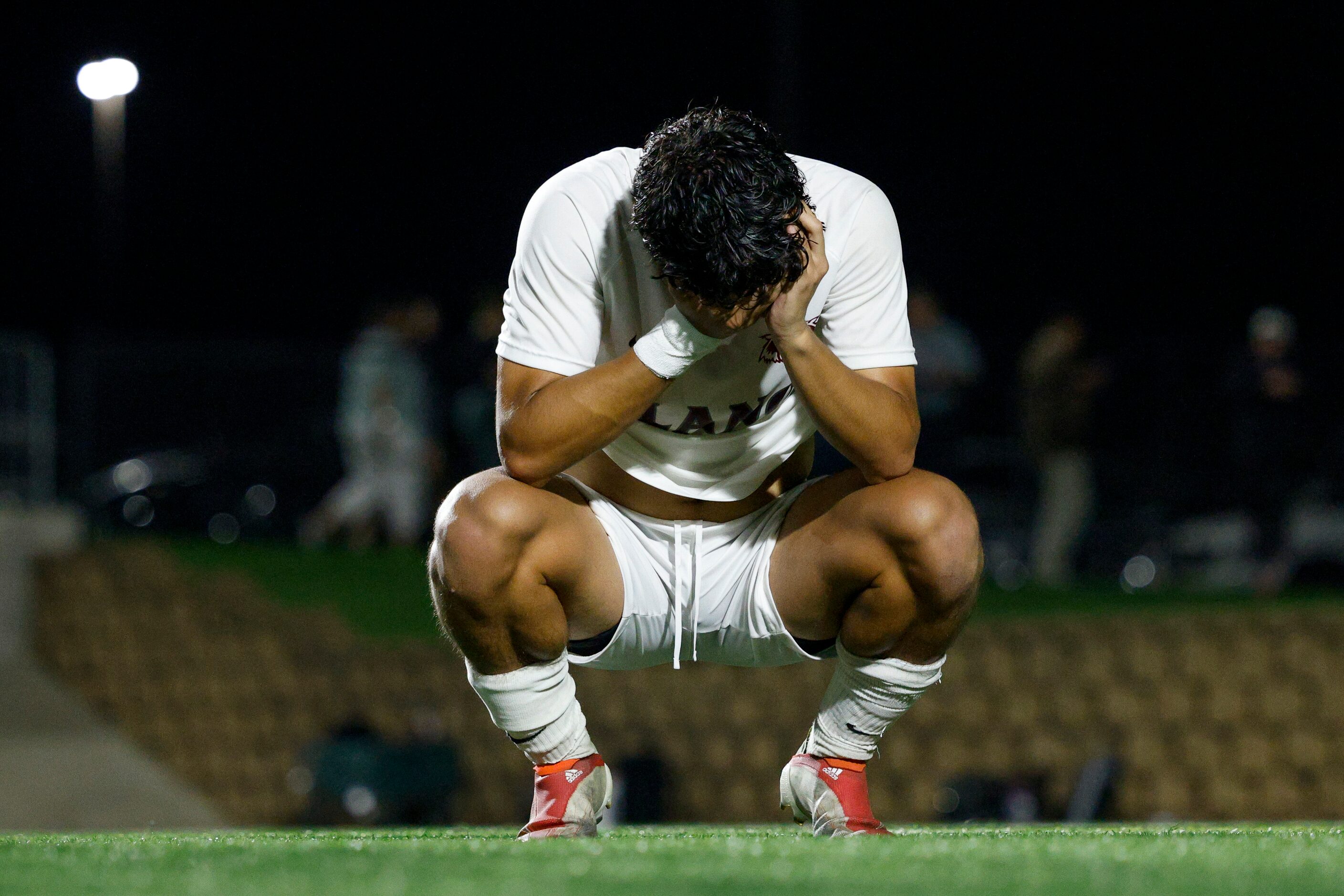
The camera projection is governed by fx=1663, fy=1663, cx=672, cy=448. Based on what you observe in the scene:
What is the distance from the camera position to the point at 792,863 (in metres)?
1.92

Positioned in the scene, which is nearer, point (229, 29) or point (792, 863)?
point (792, 863)

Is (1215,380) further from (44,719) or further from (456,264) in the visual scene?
(456,264)

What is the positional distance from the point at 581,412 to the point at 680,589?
1.34ft

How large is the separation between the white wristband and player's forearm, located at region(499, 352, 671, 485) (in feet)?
0.06

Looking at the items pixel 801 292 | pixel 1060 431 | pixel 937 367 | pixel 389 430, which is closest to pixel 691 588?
pixel 801 292

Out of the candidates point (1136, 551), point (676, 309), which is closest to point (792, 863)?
point (676, 309)

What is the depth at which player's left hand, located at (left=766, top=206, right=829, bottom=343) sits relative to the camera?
2.50 meters

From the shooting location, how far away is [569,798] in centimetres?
267

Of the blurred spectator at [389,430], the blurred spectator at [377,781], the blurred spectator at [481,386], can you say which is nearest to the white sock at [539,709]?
the blurred spectator at [377,781]

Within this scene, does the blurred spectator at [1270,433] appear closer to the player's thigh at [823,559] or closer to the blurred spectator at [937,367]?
the blurred spectator at [937,367]

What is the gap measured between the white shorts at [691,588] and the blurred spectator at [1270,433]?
20.5ft

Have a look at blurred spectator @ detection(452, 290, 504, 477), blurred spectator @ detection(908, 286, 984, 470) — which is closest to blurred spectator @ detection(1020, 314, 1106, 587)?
blurred spectator @ detection(908, 286, 984, 470)

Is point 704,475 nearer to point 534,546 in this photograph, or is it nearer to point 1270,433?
point 534,546

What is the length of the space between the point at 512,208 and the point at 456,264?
128 cm
